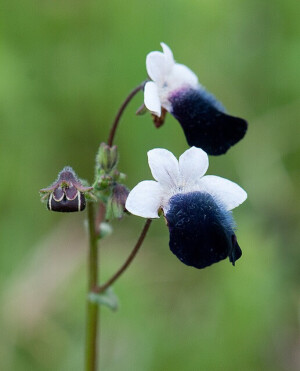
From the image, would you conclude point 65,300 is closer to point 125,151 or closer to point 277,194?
point 125,151

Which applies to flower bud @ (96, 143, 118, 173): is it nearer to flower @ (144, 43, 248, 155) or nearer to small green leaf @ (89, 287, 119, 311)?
flower @ (144, 43, 248, 155)

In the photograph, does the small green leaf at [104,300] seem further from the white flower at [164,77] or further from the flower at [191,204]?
the white flower at [164,77]

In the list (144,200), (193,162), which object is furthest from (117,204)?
(193,162)

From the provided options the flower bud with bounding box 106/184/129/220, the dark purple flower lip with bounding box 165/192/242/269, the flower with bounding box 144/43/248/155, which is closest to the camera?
the dark purple flower lip with bounding box 165/192/242/269

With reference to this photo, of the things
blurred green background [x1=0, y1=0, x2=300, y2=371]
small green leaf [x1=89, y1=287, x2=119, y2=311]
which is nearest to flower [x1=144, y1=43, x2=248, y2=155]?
small green leaf [x1=89, y1=287, x2=119, y2=311]

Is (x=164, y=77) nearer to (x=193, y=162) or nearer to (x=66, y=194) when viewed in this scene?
(x=193, y=162)

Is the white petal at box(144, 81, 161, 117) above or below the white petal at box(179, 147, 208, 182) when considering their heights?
above
